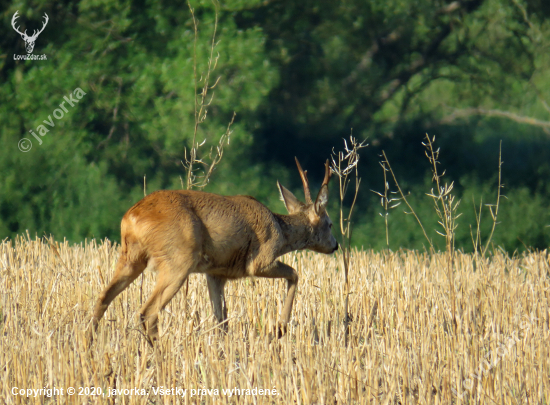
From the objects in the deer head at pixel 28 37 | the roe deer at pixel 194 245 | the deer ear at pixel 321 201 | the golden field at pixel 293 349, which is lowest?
the golden field at pixel 293 349

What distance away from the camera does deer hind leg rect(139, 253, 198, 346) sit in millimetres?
4781

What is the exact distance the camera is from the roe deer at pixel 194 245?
16.0 ft

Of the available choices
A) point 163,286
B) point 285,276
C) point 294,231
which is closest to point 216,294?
point 285,276

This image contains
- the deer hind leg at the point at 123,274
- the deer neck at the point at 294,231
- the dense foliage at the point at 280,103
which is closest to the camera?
the deer hind leg at the point at 123,274

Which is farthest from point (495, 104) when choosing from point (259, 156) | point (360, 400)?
point (360, 400)

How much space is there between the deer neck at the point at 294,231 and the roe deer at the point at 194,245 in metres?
0.03

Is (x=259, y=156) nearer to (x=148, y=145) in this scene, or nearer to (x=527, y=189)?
(x=148, y=145)

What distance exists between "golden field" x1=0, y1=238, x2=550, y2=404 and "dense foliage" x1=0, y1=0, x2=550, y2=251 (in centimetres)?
572

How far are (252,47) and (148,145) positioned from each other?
2.57m

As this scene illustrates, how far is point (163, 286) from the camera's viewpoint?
4.83 metres

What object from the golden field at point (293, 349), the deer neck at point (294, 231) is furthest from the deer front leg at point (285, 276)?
the deer neck at point (294, 231)

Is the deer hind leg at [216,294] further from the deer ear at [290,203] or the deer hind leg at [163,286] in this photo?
the deer ear at [290,203]

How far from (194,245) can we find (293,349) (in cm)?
106

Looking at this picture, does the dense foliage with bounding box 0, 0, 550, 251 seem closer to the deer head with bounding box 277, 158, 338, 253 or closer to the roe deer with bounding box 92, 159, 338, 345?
the deer head with bounding box 277, 158, 338, 253
